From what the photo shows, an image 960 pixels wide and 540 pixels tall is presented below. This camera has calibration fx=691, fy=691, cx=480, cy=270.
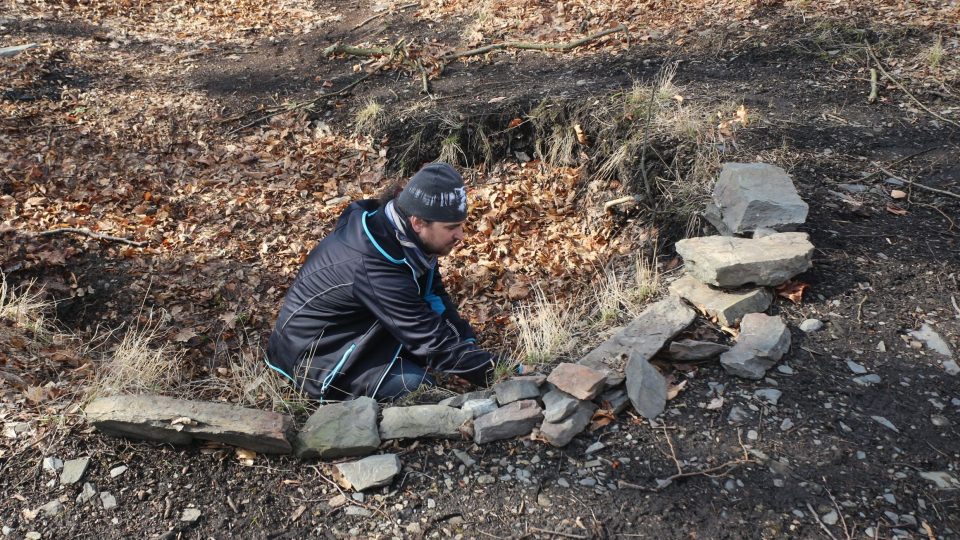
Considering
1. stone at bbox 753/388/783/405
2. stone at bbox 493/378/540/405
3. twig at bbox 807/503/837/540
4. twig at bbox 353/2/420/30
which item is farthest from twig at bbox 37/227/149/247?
twig at bbox 807/503/837/540

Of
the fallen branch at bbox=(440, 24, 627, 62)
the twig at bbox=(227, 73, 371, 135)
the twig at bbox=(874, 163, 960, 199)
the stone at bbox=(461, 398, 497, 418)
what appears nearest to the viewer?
the stone at bbox=(461, 398, 497, 418)

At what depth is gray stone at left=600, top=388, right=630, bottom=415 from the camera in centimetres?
328

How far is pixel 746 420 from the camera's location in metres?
3.19

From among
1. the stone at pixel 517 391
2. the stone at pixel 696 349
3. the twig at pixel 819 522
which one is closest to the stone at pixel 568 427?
the stone at pixel 517 391

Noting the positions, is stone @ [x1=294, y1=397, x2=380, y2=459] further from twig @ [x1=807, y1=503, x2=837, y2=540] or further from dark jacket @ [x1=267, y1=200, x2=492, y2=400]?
twig @ [x1=807, y1=503, x2=837, y2=540]

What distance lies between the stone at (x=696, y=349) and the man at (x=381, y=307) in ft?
3.13

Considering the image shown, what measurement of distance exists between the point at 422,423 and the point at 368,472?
362 millimetres

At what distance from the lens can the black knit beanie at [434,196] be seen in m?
3.27

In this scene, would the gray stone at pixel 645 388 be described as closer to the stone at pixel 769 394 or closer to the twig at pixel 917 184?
the stone at pixel 769 394

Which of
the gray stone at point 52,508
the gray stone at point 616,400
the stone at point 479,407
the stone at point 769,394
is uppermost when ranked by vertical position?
the gray stone at point 52,508

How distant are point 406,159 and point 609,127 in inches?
78.4

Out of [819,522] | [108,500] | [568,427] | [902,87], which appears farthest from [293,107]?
[819,522]

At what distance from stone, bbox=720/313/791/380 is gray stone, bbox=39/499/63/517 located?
307cm

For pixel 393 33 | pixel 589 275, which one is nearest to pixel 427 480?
pixel 589 275
